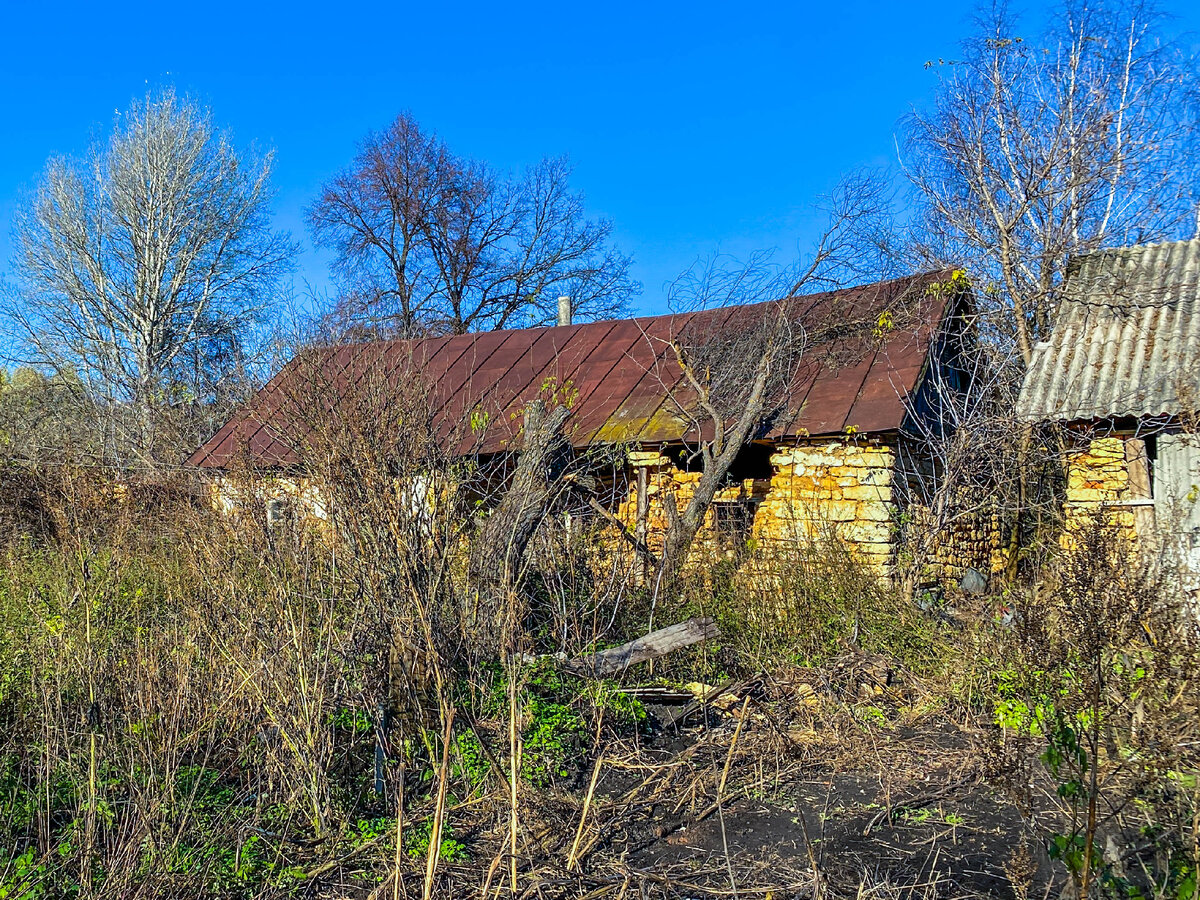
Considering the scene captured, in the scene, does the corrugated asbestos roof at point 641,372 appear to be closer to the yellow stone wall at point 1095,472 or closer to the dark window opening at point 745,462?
the dark window opening at point 745,462

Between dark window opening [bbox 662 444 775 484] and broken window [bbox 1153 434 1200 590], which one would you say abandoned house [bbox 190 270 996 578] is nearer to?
dark window opening [bbox 662 444 775 484]

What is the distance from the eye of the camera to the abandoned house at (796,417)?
30.0 feet

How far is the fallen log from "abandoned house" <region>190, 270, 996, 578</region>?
159 centimetres

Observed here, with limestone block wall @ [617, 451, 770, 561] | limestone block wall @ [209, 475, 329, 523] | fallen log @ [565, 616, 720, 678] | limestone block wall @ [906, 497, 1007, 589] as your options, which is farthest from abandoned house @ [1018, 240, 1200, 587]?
limestone block wall @ [209, 475, 329, 523]

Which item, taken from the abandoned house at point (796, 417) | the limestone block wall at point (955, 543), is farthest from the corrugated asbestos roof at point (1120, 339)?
the limestone block wall at point (955, 543)

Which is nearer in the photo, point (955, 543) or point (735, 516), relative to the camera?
point (955, 543)

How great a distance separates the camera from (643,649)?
622 centimetres

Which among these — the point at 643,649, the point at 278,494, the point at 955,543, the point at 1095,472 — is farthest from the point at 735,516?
the point at 278,494

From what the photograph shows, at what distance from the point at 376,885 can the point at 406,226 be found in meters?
26.2

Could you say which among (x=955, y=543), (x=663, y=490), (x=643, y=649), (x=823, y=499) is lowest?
(x=643, y=649)

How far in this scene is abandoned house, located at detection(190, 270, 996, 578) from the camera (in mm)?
9141

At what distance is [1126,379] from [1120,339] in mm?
794

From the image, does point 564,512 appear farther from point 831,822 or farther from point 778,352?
point 778,352

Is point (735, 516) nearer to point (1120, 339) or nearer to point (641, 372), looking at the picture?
point (641, 372)
